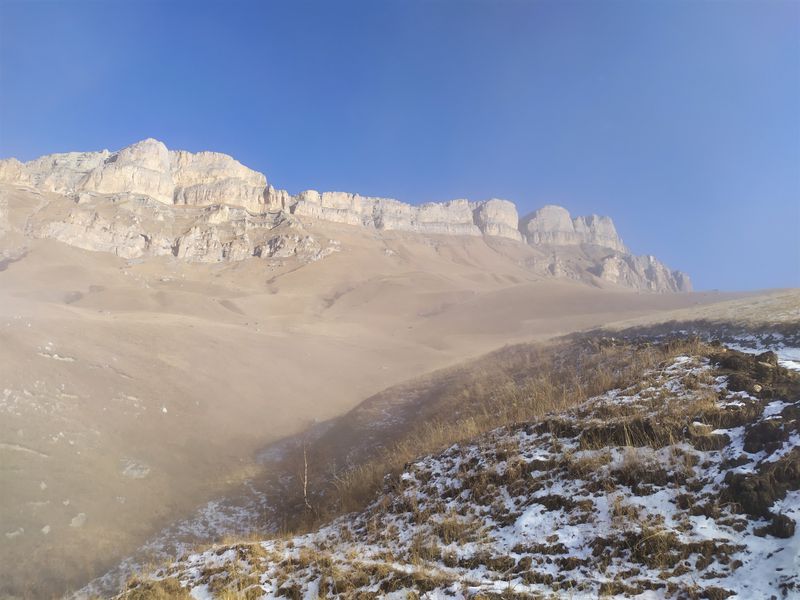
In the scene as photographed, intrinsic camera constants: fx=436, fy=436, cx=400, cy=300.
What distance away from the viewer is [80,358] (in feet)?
60.5

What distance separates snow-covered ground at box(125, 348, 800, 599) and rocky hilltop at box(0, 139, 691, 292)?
7943 cm

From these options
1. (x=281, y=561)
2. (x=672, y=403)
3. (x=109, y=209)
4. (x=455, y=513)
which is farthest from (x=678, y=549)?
(x=109, y=209)

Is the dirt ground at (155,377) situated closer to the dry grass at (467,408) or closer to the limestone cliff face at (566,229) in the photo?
the dry grass at (467,408)

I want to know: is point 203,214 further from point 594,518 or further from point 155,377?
point 594,518

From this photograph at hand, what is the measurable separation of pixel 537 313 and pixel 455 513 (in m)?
47.9

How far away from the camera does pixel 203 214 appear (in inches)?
3551

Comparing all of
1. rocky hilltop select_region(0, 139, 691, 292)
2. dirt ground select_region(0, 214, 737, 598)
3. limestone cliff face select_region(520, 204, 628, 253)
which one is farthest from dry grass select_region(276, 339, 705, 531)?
limestone cliff face select_region(520, 204, 628, 253)

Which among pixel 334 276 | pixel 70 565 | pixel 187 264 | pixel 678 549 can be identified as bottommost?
pixel 70 565

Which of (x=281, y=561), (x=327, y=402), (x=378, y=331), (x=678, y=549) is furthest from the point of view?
(x=378, y=331)

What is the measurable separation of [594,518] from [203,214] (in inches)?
3827

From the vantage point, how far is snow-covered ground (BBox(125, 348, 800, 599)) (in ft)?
14.5

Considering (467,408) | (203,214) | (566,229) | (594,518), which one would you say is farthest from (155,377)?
(566,229)

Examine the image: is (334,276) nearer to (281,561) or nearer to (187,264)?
(187,264)

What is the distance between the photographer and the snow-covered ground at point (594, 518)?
4.41 m
